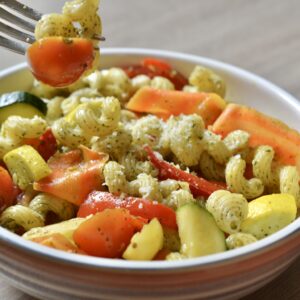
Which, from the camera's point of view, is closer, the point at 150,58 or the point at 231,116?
the point at 231,116

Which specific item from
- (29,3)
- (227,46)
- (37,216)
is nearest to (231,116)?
(37,216)

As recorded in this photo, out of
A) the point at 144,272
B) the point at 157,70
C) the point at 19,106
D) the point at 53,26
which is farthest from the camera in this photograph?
the point at 157,70

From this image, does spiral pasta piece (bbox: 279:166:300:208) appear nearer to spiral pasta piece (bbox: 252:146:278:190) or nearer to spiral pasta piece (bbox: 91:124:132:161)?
spiral pasta piece (bbox: 252:146:278:190)

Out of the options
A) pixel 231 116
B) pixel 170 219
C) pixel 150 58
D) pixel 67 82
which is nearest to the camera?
pixel 170 219

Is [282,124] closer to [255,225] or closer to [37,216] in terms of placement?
[255,225]

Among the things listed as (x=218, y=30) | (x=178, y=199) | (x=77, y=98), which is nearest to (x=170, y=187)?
(x=178, y=199)

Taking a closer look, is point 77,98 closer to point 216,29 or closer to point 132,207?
point 132,207

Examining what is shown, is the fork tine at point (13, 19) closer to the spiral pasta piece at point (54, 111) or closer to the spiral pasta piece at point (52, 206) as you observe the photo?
the spiral pasta piece at point (54, 111)
